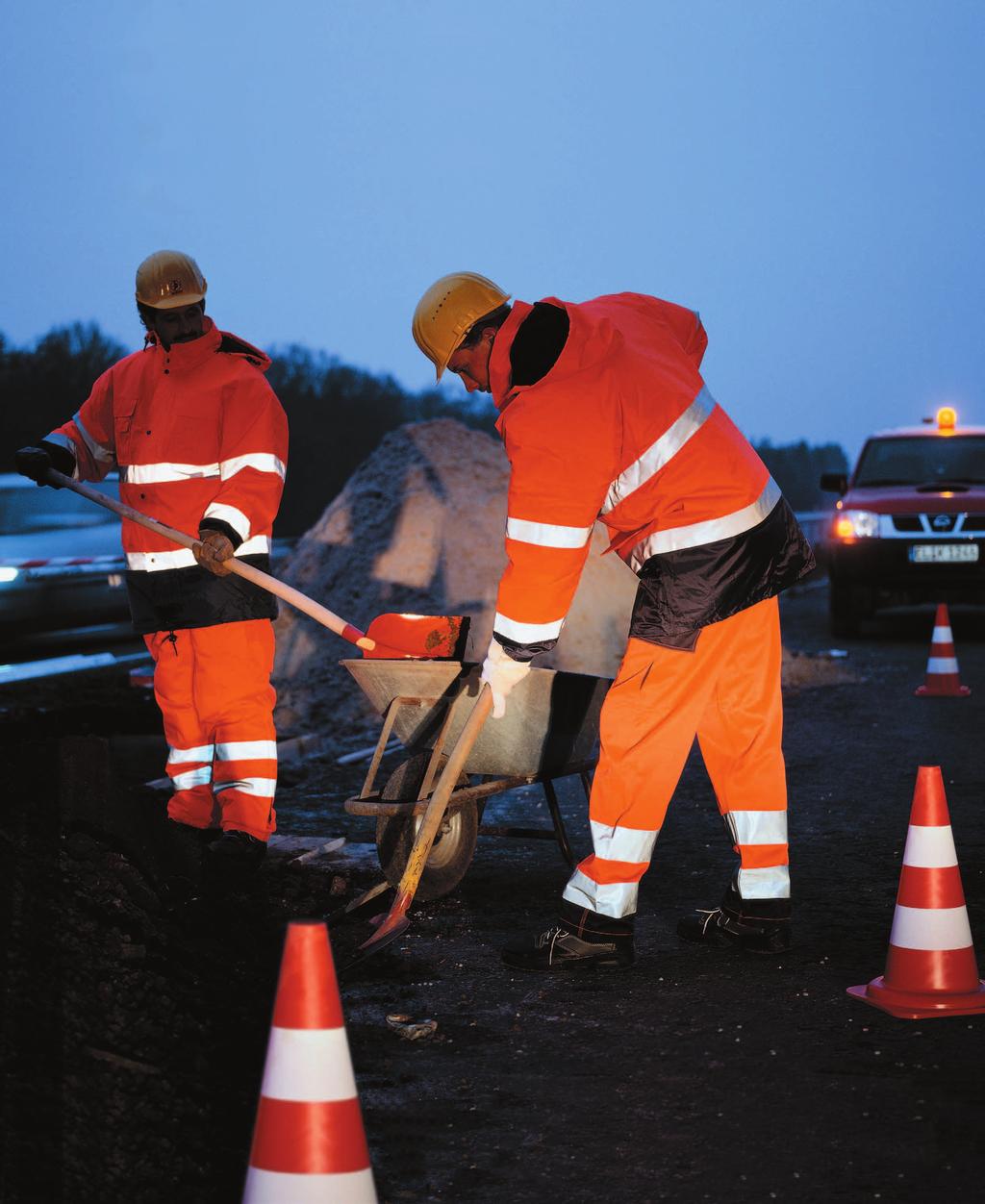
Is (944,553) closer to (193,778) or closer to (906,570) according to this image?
(906,570)

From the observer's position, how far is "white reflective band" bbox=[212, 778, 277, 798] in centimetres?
577

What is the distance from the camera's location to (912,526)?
14.3m

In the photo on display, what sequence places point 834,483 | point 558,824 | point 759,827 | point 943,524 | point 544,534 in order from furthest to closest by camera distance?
point 834,483, point 943,524, point 558,824, point 759,827, point 544,534

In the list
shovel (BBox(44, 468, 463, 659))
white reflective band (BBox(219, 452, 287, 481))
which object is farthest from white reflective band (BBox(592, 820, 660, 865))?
white reflective band (BBox(219, 452, 287, 481))

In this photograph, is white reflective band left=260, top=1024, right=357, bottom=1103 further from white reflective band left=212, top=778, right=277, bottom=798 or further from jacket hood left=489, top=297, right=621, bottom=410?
white reflective band left=212, top=778, right=277, bottom=798

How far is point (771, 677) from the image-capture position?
4680 mm

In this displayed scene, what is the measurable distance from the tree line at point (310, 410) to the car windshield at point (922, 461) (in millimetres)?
11715

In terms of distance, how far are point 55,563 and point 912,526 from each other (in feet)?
25.6

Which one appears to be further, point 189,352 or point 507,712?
point 189,352

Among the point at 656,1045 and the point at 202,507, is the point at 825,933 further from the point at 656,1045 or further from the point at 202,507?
the point at 202,507

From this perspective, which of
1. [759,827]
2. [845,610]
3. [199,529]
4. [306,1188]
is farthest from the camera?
[845,610]

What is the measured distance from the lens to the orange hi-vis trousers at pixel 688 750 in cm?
450

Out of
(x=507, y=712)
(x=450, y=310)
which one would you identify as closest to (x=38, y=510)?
(x=507, y=712)

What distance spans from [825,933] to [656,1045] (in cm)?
121
